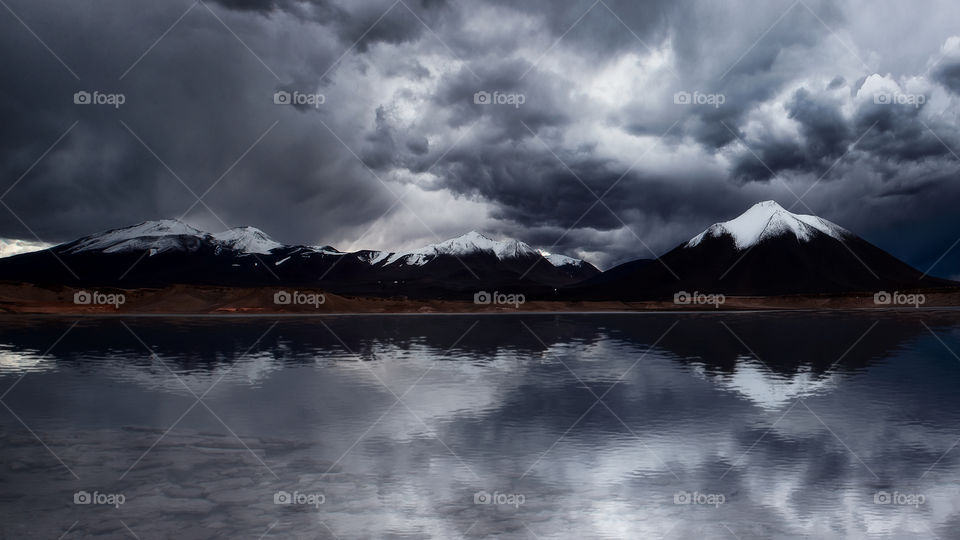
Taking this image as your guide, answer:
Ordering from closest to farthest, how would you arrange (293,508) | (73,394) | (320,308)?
(293,508) → (73,394) → (320,308)

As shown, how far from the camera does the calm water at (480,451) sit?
11.9 meters

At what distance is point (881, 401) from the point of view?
23688 millimetres

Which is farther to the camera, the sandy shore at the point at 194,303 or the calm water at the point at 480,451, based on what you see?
the sandy shore at the point at 194,303

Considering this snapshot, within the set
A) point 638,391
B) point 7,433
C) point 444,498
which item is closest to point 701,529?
point 444,498

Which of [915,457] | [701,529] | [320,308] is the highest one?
[320,308]

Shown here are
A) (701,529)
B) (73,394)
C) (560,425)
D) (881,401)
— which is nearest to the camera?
(701,529)

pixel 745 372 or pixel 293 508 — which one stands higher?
pixel 745 372

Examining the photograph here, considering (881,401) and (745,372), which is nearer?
(881,401)

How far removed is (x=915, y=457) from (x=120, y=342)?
51.5 metres

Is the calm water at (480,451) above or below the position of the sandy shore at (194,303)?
below

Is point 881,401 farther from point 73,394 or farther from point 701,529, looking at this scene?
point 73,394

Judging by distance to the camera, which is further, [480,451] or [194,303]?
[194,303]

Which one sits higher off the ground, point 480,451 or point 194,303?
point 194,303

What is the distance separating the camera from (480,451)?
16.7 m
